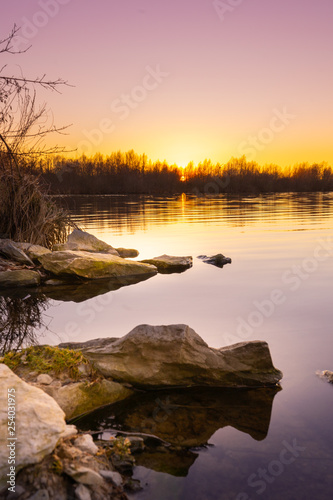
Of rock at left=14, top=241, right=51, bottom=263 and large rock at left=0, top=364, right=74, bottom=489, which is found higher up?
rock at left=14, top=241, right=51, bottom=263

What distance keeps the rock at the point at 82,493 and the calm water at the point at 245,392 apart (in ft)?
1.37

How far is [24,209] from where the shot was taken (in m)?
11.1

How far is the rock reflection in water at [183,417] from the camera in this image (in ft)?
10.5

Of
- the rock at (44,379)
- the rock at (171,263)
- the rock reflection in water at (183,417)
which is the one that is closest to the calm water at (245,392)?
the rock reflection in water at (183,417)

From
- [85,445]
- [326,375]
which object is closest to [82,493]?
[85,445]

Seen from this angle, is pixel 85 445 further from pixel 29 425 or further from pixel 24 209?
pixel 24 209

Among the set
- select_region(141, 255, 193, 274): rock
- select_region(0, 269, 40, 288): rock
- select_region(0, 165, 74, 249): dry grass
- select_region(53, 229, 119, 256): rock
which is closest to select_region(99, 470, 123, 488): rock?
select_region(0, 269, 40, 288): rock

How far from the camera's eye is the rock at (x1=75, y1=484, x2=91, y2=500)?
2.39m

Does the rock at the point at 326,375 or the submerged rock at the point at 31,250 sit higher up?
the submerged rock at the point at 31,250

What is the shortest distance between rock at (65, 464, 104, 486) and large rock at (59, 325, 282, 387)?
1.71 meters

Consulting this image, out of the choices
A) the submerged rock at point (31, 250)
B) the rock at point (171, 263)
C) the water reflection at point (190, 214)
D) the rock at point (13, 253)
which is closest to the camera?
the rock at point (13, 253)

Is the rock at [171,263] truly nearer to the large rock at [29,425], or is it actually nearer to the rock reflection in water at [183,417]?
the rock reflection in water at [183,417]

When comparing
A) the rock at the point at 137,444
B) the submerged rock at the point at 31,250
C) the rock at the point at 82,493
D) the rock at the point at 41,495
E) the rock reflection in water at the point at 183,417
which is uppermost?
the submerged rock at the point at 31,250

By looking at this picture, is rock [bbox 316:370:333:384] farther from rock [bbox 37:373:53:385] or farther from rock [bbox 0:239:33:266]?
rock [bbox 0:239:33:266]
